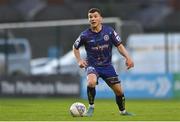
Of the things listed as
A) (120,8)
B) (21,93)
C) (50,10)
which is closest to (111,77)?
(21,93)

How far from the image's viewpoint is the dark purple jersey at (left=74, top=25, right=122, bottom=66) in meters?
17.7

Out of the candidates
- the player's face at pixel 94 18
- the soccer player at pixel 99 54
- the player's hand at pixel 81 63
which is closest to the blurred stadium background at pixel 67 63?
the soccer player at pixel 99 54

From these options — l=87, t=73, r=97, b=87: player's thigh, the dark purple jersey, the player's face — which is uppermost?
the player's face

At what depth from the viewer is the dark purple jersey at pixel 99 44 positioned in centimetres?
1767

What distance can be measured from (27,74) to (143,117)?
1962cm

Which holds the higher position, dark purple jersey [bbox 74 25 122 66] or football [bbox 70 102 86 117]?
dark purple jersey [bbox 74 25 122 66]

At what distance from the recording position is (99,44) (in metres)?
17.7

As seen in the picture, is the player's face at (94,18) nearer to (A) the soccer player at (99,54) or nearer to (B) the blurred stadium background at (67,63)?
(A) the soccer player at (99,54)

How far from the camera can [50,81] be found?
117 feet

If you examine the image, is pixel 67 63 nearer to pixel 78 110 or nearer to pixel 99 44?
pixel 99 44

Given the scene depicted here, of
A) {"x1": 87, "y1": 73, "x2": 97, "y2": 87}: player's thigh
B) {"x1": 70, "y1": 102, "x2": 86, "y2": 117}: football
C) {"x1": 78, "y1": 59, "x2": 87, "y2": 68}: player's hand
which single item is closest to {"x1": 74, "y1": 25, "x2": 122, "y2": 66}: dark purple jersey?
{"x1": 78, "y1": 59, "x2": 87, "y2": 68}: player's hand

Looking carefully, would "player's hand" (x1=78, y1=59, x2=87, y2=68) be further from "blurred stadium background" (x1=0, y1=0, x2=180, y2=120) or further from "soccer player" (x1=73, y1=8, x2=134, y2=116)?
"blurred stadium background" (x1=0, y1=0, x2=180, y2=120)

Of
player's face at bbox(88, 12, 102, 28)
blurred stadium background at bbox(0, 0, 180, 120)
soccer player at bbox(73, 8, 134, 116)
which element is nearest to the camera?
player's face at bbox(88, 12, 102, 28)

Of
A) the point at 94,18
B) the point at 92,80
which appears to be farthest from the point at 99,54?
the point at 94,18
